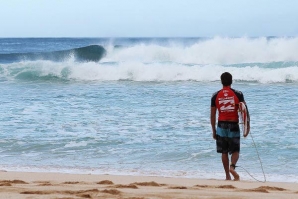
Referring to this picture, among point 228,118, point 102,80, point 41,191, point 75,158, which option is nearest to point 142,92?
point 102,80

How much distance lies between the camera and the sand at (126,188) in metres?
5.59

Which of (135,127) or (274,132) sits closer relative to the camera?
(274,132)

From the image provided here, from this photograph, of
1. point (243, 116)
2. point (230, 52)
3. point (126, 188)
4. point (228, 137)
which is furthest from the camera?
point (230, 52)

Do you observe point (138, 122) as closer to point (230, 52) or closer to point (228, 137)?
point (228, 137)

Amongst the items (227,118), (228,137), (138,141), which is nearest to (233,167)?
(228,137)

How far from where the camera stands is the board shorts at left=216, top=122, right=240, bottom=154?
7.27m

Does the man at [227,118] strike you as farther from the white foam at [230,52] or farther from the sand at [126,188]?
the white foam at [230,52]

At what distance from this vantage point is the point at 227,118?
7250mm

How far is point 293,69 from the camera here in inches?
984

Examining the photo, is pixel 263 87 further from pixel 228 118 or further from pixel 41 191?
pixel 41 191

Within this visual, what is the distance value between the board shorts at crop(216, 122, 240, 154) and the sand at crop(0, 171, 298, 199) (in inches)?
18.4

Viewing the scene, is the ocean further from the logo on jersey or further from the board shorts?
the logo on jersey

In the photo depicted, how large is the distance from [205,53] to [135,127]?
78.3 ft

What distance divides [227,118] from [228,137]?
0.25 m
